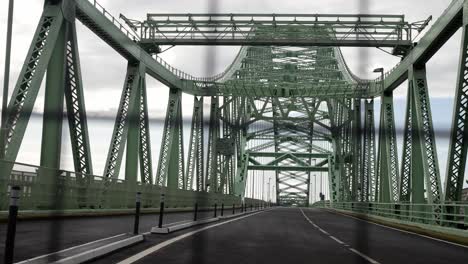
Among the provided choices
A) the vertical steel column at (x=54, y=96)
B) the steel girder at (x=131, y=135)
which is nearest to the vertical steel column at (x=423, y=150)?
the steel girder at (x=131, y=135)

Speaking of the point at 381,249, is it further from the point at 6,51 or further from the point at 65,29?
the point at 65,29

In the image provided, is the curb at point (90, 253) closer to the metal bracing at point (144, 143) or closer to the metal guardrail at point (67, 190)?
the metal guardrail at point (67, 190)

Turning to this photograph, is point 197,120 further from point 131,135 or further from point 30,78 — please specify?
point 30,78

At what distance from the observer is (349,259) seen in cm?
1012

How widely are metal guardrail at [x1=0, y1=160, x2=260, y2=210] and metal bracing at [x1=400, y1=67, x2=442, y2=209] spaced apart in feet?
28.9

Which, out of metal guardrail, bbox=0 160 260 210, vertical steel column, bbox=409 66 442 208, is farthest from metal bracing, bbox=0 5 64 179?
vertical steel column, bbox=409 66 442 208

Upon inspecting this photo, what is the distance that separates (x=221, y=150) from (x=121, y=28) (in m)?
19.4

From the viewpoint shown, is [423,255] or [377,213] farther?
[377,213]

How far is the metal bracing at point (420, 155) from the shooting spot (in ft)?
75.4

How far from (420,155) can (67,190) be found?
15.4 metres

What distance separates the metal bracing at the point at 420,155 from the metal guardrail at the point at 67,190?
8807 mm

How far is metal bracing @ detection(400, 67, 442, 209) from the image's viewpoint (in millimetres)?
22997

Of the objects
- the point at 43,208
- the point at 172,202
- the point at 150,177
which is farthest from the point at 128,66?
the point at 43,208

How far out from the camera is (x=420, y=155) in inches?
1032
